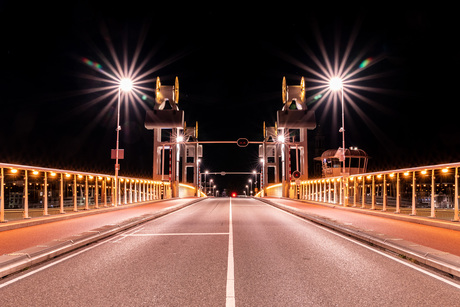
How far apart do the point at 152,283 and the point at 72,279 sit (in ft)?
4.59

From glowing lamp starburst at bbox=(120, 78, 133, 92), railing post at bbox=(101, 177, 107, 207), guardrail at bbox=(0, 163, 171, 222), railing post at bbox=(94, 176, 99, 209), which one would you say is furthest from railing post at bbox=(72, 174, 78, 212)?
glowing lamp starburst at bbox=(120, 78, 133, 92)

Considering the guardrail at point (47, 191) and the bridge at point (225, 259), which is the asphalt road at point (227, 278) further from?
the guardrail at point (47, 191)

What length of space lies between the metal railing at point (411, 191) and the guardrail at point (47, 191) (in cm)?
1566

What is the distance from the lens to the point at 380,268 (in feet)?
23.0

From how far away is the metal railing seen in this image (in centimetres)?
1425

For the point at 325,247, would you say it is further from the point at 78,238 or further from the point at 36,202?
the point at 36,202

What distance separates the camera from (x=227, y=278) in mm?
6227

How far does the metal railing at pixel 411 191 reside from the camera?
561 inches

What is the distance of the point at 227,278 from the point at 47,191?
13.2 m

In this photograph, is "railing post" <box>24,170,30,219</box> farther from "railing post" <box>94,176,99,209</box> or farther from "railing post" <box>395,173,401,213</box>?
"railing post" <box>395,173,401,213</box>

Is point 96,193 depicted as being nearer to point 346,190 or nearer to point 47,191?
point 47,191

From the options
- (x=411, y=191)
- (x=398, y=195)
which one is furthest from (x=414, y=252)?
(x=398, y=195)

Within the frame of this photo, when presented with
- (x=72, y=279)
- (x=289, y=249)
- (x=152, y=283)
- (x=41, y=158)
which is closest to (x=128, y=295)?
(x=152, y=283)

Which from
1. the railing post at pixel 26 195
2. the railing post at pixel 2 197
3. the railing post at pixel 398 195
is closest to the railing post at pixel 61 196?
the railing post at pixel 26 195
